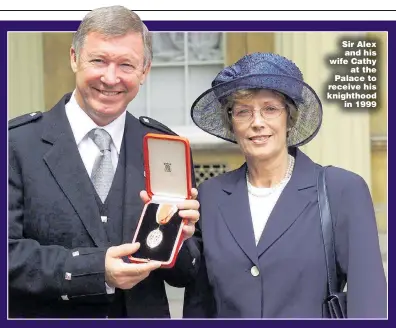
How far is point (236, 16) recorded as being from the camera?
3.12m

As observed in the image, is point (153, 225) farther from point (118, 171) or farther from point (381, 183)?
point (381, 183)

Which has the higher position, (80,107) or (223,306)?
(80,107)

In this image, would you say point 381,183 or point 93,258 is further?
point 381,183

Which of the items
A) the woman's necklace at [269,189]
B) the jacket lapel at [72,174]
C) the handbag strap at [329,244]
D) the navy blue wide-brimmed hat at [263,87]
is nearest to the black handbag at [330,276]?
the handbag strap at [329,244]

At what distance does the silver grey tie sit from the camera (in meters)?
2.86

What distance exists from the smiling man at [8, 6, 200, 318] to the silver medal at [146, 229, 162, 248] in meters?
0.06

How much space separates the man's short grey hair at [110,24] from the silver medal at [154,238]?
21.3 inches

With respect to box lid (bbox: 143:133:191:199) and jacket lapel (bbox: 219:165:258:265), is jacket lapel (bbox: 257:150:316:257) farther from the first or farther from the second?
box lid (bbox: 143:133:191:199)

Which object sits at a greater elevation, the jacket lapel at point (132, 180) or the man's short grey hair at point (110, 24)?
the man's short grey hair at point (110, 24)

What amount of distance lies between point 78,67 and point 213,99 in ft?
1.49

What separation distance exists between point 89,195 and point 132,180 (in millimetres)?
144

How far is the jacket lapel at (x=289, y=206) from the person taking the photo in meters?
2.81

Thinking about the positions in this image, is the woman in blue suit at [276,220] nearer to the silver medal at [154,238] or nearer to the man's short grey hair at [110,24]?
the silver medal at [154,238]
